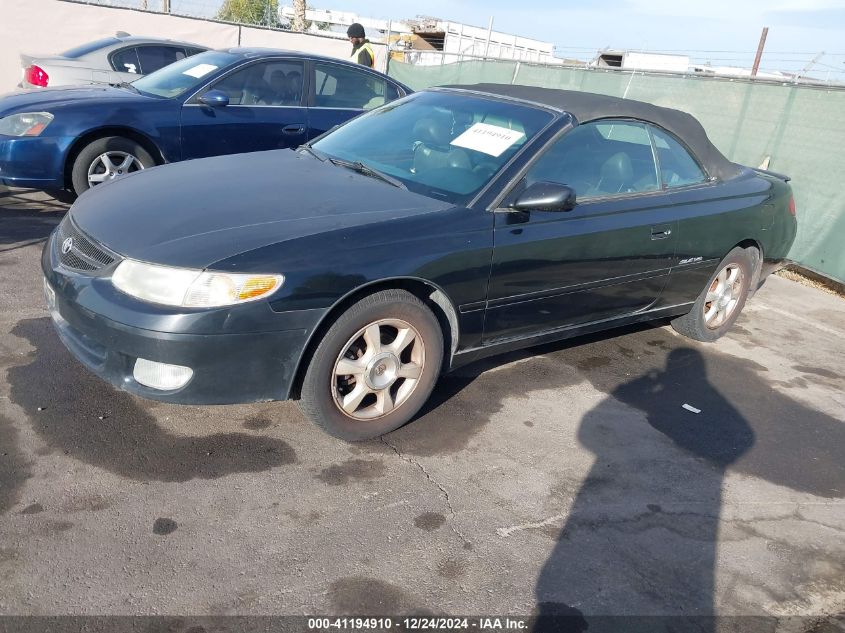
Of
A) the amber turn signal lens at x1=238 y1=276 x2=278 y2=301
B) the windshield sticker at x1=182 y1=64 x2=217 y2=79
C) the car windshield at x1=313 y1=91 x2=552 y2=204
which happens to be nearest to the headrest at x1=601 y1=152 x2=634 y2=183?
the car windshield at x1=313 y1=91 x2=552 y2=204

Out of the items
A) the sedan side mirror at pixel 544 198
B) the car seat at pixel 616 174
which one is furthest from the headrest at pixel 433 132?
the car seat at pixel 616 174

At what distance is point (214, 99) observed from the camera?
6.68 m

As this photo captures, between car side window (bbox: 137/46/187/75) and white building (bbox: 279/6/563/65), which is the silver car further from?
white building (bbox: 279/6/563/65)

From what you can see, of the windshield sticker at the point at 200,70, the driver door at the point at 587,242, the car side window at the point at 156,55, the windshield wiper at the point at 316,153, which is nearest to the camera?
the driver door at the point at 587,242

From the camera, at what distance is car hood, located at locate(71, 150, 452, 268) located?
3.19 meters

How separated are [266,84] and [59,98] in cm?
184

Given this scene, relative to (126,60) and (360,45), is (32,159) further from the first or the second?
(360,45)

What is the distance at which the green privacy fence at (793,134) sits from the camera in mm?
7520

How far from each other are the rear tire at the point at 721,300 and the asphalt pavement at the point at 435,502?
871mm

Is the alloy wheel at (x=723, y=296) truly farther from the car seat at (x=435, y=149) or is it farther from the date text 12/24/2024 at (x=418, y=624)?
the date text 12/24/2024 at (x=418, y=624)

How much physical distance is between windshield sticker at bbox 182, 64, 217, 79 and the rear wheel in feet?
3.04

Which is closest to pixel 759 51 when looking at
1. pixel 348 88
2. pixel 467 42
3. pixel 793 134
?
pixel 793 134

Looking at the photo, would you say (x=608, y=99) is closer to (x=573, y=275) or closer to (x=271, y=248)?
(x=573, y=275)

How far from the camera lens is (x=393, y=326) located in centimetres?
354
